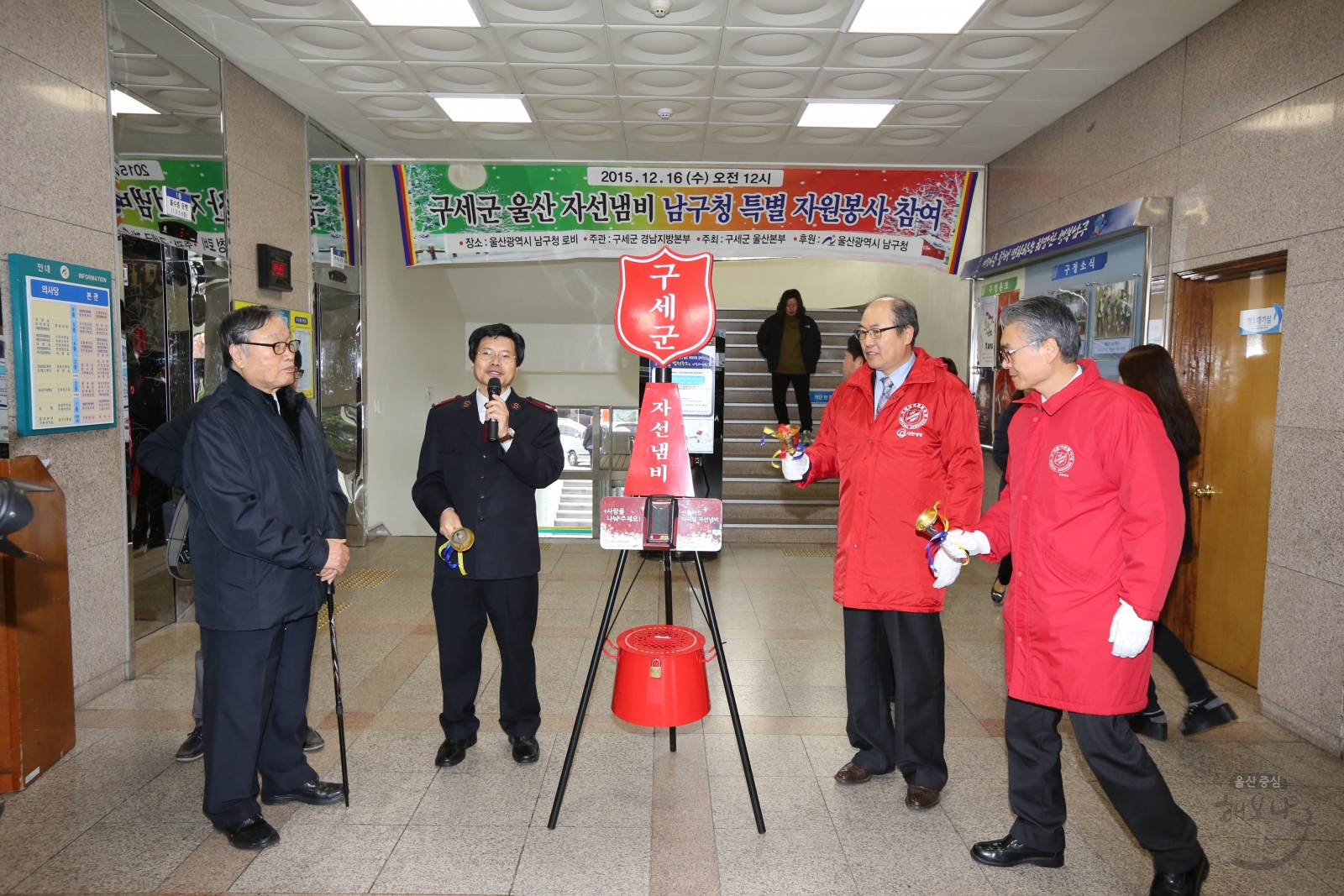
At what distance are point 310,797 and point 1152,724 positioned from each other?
3.33 m

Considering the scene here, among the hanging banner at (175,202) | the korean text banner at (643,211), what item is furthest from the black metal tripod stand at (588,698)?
the korean text banner at (643,211)

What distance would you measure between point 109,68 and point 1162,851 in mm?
5132

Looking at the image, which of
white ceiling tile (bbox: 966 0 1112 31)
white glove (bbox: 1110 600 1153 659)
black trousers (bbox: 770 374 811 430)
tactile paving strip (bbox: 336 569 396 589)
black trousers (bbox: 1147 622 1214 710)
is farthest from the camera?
black trousers (bbox: 770 374 811 430)

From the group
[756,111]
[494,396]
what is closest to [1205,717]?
[494,396]

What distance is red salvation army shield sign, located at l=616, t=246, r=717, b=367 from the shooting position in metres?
2.76

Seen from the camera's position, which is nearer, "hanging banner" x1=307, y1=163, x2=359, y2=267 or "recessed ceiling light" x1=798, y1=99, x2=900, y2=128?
"recessed ceiling light" x1=798, y1=99, x2=900, y2=128

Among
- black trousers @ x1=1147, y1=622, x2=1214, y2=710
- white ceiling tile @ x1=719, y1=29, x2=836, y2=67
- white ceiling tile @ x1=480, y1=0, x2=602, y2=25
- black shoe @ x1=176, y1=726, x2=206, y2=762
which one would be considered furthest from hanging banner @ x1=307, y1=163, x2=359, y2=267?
black trousers @ x1=1147, y1=622, x2=1214, y2=710

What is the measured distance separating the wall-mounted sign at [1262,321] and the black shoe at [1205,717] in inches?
68.1

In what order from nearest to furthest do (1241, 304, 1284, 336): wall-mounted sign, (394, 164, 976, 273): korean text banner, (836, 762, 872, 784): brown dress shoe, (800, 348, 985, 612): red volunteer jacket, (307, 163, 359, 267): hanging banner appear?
(800, 348, 985, 612): red volunteer jacket → (836, 762, 872, 784): brown dress shoe → (1241, 304, 1284, 336): wall-mounted sign → (307, 163, 359, 267): hanging banner → (394, 164, 976, 273): korean text banner

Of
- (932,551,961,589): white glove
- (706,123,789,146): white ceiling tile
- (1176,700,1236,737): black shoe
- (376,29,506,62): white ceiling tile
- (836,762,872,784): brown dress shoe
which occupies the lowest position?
(836,762,872,784): brown dress shoe

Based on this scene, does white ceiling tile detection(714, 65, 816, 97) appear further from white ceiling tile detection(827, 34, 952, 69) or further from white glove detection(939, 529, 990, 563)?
white glove detection(939, 529, 990, 563)

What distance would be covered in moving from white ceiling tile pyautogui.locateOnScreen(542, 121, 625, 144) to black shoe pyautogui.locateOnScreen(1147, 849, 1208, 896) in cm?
551

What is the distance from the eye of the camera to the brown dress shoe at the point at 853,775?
9.89 ft

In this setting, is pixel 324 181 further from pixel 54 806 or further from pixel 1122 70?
Result: pixel 1122 70
